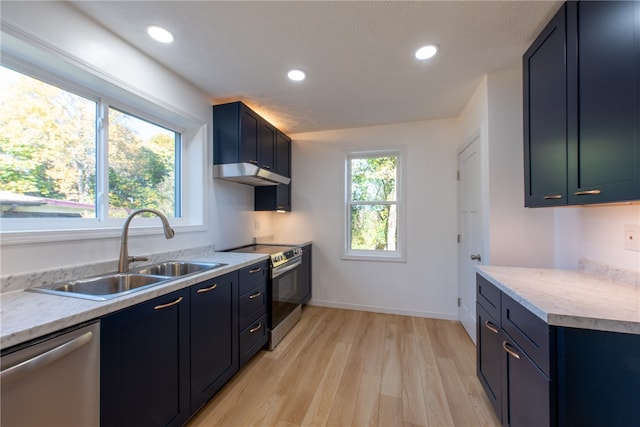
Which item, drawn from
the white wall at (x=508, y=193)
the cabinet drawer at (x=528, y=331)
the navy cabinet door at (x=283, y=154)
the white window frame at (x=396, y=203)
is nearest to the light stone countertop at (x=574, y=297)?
the cabinet drawer at (x=528, y=331)

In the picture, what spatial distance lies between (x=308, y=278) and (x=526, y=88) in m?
2.90

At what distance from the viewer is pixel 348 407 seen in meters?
1.67

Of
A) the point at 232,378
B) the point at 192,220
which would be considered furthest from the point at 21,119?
the point at 232,378

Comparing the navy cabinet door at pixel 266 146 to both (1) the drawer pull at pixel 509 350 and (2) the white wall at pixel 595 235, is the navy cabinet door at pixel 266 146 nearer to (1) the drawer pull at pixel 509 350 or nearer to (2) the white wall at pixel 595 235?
(1) the drawer pull at pixel 509 350

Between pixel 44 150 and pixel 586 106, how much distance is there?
113 inches

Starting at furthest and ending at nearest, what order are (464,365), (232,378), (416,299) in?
(416,299) < (464,365) < (232,378)

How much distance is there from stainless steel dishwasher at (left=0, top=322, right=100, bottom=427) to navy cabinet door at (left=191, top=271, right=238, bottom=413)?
52 cm

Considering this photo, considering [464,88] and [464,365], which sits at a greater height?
[464,88]

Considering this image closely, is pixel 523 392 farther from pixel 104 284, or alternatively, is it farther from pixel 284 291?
pixel 104 284

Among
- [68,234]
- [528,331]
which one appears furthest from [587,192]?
[68,234]

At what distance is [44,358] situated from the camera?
838 mm

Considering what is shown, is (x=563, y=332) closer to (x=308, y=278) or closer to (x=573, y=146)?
(x=573, y=146)

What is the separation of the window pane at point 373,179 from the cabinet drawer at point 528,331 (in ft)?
7.12

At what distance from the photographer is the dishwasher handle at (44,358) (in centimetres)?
75
